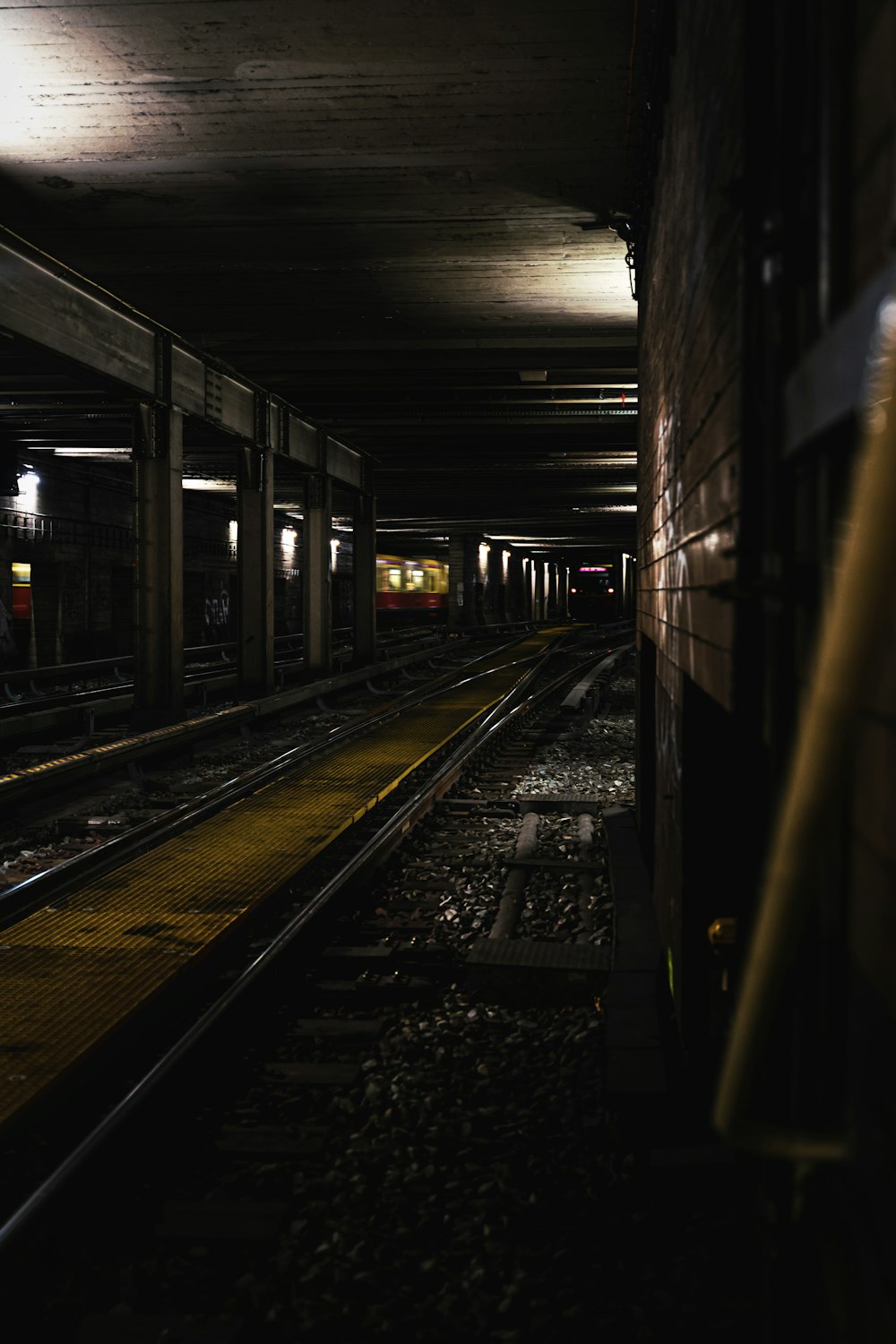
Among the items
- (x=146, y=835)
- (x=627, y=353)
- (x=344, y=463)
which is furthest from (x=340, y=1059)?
(x=344, y=463)

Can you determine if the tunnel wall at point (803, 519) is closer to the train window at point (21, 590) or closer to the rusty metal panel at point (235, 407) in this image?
the rusty metal panel at point (235, 407)

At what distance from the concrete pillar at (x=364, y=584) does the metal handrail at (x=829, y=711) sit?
2184 centimetres

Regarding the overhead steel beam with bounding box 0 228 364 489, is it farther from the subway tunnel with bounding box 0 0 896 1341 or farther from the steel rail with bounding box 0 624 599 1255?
the steel rail with bounding box 0 624 599 1255

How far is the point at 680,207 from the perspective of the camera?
14.7 ft

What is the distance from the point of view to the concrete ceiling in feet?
21.7

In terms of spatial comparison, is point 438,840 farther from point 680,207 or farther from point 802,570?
point 802,570

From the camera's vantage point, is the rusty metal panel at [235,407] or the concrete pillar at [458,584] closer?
the rusty metal panel at [235,407]

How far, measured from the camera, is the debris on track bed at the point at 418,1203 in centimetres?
281

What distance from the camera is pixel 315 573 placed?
19.5 meters

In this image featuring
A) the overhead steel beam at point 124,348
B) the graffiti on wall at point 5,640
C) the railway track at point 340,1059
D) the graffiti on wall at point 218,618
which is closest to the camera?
the railway track at point 340,1059

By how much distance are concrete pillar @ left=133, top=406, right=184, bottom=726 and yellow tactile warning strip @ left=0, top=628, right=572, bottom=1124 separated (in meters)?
3.20

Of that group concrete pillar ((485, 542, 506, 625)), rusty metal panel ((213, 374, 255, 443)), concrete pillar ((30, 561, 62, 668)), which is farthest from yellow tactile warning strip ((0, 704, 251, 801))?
concrete pillar ((485, 542, 506, 625))

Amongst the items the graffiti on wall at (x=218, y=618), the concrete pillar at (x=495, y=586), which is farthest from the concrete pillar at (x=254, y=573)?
the concrete pillar at (x=495, y=586)

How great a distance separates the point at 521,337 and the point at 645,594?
7789 millimetres
